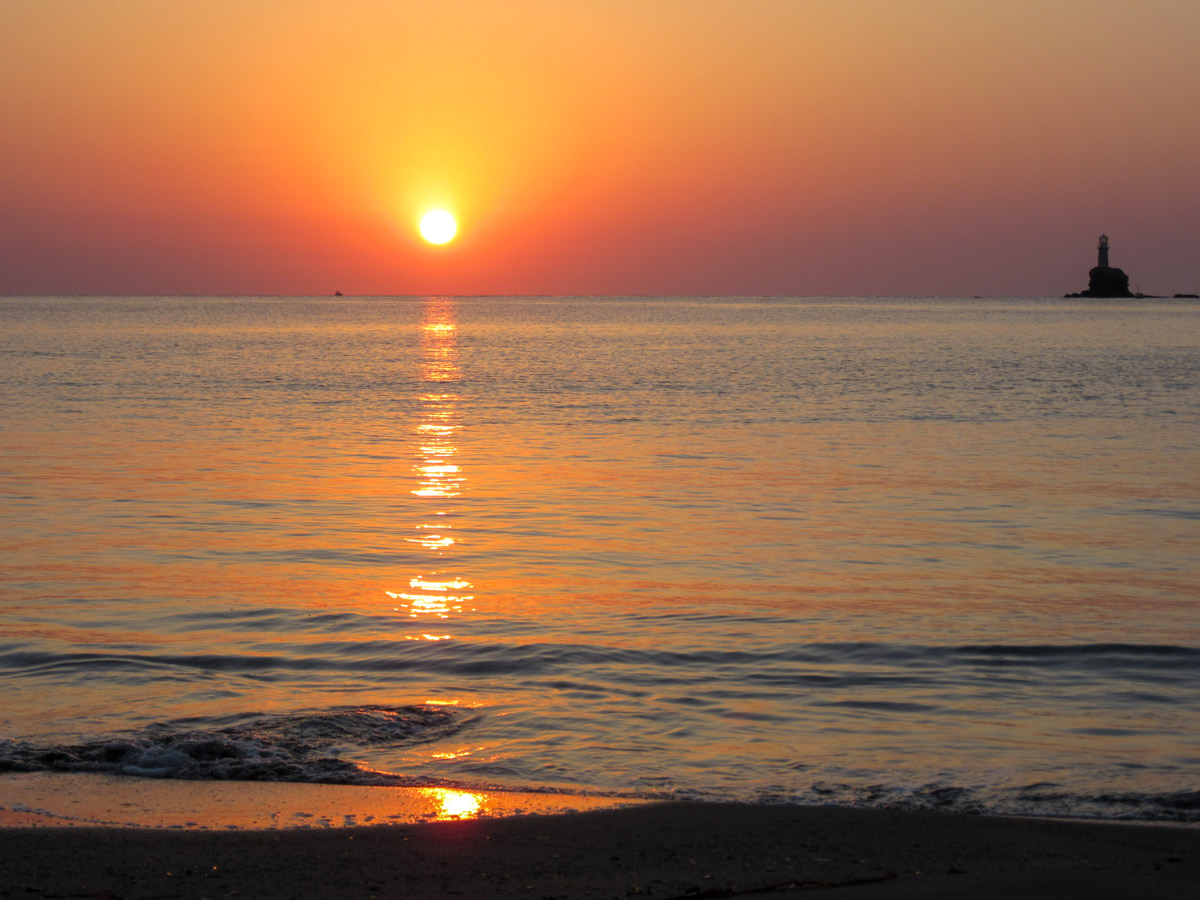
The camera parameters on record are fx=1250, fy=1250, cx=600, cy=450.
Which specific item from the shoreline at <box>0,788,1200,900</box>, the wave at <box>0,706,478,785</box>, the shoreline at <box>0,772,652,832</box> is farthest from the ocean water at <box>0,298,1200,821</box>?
the shoreline at <box>0,788,1200,900</box>

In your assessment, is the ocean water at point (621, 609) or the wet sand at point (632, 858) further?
the ocean water at point (621, 609)

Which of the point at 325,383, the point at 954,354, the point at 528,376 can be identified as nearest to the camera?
the point at 325,383

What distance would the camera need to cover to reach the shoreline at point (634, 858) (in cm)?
572

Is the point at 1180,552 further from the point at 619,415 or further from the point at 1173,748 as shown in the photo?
the point at 619,415

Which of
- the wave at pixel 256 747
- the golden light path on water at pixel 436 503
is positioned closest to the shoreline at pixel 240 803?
the wave at pixel 256 747

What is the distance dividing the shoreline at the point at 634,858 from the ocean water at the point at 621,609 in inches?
28.1

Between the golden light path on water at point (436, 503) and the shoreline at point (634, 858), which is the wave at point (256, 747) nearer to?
the shoreline at point (634, 858)

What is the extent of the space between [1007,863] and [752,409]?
33076mm

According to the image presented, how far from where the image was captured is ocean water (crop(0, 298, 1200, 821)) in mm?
8234

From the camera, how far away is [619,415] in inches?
1469

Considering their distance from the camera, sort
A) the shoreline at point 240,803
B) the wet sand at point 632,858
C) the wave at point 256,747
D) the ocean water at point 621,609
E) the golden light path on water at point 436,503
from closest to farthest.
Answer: the wet sand at point 632,858 → the shoreline at point 240,803 → the wave at point 256,747 → the ocean water at point 621,609 → the golden light path on water at point 436,503

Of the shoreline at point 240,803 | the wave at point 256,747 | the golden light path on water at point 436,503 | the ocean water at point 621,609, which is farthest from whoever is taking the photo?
the golden light path on water at point 436,503

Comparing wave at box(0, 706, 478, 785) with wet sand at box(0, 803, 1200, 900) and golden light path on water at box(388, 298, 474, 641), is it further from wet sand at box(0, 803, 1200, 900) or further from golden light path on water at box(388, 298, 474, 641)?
golden light path on water at box(388, 298, 474, 641)

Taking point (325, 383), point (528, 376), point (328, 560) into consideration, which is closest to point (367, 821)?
point (328, 560)
